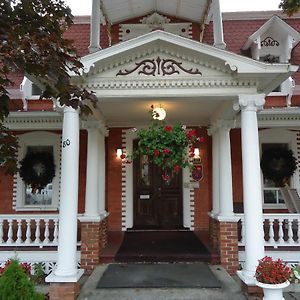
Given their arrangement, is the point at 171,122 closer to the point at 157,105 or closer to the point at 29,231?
the point at 157,105

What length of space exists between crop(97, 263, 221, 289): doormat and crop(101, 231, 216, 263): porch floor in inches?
5.7

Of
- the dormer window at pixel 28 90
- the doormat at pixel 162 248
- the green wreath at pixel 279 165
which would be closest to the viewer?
the doormat at pixel 162 248

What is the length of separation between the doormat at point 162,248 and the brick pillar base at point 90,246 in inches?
16.2

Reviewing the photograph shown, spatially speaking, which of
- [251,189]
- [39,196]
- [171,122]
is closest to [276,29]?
[171,122]

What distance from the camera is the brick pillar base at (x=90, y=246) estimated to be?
657 cm

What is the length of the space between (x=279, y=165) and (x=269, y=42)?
332cm

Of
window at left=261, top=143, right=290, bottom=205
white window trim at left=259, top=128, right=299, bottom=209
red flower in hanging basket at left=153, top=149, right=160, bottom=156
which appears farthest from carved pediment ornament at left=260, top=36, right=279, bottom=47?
red flower in hanging basket at left=153, top=149, right=160, bottom=156

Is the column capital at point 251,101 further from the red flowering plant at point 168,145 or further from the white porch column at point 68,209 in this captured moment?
the white porch column at point 68,209

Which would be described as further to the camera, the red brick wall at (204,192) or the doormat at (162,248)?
the red brick wall at (204,192)

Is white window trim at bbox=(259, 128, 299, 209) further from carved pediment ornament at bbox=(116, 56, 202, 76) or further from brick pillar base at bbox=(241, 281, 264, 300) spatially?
brick pillar base at bbox=(241, 281, 264, 300)

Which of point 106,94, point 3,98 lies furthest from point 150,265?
point 3,98

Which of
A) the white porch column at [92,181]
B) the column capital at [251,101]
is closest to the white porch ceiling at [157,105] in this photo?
the column capital at [251,101]

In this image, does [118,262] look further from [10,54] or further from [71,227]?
[10,54]

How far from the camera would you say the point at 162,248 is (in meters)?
7.17
